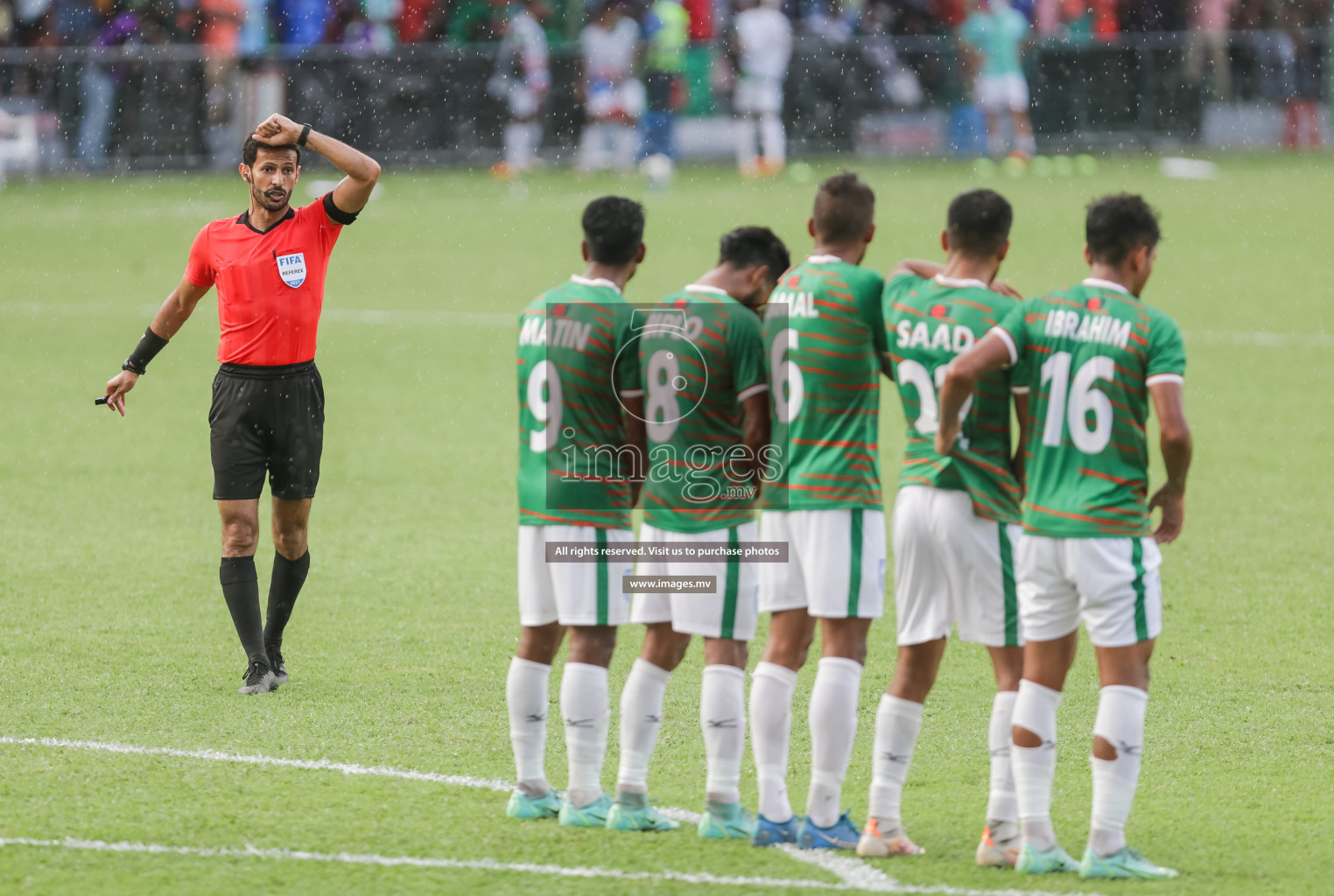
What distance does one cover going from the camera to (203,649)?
8.45 m

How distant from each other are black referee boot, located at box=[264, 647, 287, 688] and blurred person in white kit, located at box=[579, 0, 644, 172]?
19.0 meters

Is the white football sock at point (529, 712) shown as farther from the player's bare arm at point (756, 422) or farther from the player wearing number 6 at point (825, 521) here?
the player's bare arm at point (756, 422)

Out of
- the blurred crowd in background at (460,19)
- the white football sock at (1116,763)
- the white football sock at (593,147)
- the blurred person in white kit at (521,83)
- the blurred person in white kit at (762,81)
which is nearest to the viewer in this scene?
the white football sock at (1116,763)

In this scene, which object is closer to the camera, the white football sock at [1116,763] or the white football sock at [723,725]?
the white football sock at [1116,763]

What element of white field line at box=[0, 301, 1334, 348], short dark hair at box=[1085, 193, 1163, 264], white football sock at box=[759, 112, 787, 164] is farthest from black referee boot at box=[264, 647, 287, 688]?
white football sock at box=[759, 112, 787, 164]

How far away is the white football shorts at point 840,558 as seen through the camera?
5574mm

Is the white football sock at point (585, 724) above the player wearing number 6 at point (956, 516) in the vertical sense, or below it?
below

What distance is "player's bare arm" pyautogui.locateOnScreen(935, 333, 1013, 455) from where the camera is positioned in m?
5.30

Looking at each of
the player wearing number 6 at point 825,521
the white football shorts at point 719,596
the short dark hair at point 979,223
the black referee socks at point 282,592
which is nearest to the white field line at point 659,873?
the player wearing number 6 at point 825,521

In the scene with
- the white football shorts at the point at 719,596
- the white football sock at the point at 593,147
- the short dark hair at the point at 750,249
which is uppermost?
the white football sock at the point at 593,147

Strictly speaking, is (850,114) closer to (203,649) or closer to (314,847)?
(203,649)

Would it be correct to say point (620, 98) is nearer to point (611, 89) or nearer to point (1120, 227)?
point (611, 89)

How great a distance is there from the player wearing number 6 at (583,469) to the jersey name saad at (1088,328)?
4.46 ft

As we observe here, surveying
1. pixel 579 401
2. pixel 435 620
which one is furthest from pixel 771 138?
pixel 579 401
